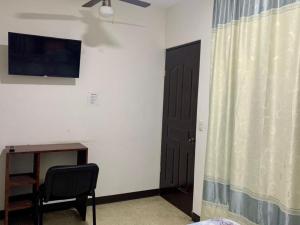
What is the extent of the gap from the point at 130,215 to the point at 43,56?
2.15 metres

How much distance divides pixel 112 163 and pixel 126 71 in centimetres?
126

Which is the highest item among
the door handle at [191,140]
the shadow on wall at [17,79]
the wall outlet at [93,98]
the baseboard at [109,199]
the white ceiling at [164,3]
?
the white ceiling at [164,3]

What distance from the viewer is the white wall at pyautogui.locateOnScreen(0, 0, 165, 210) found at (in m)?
3.13

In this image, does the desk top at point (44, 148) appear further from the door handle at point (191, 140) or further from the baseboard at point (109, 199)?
the door handle at point (191, 140)

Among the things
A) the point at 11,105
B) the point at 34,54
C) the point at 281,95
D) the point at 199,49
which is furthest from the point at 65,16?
the point at 281,95

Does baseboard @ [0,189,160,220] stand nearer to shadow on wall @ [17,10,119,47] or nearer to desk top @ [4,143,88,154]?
desk top @ [4,143,88,154]

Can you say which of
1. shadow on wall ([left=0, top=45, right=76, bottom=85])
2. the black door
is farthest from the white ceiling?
shadow on wall ([left=0, top=45, right=76, bottom=85])

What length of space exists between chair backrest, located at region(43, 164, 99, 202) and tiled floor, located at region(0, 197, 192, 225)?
68 centimetres

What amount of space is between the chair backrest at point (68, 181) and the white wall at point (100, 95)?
32.7 inches

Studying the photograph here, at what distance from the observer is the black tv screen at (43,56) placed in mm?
2965

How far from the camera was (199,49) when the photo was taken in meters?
3.25

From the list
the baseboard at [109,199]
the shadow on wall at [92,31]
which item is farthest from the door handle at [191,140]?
the shadow on wall at [92,31]

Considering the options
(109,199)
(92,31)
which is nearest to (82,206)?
(109,199)

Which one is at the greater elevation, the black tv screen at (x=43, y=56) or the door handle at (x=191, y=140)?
the black tv screen at (x=43, y=56)
